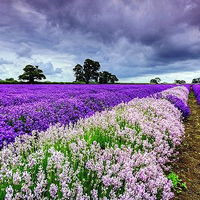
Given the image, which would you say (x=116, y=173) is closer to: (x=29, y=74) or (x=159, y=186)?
(x=159, y=186)

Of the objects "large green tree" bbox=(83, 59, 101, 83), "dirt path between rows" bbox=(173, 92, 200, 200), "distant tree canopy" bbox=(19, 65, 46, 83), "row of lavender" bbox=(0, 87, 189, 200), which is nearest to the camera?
"row of lavender" bbox=(0, 87, 189, 200)

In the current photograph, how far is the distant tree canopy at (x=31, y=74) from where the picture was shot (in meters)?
51.1

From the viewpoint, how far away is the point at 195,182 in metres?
4.14

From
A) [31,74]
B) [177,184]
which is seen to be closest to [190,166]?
[177,184]

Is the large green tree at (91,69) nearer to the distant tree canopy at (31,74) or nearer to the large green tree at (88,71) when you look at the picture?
the large green tree at (88,71)

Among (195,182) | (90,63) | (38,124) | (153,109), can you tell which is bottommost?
(195,182)

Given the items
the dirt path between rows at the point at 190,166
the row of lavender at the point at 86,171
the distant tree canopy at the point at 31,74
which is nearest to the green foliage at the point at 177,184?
the dirt path between rows at the point at 190,166

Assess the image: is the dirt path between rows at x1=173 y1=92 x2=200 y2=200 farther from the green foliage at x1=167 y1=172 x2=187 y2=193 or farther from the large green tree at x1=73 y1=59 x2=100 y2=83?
the large green tree at x1=73 y1=59 x2=100 y2=83

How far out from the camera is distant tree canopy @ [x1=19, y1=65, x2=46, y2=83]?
167ft

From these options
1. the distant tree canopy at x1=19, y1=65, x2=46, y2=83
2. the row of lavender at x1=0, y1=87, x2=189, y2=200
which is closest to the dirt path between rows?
the row of lavender at x1=0, y1=87, x2=189, y2=200

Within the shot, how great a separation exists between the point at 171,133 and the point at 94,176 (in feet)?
8.19

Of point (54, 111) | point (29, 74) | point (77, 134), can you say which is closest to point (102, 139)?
point (77, 134)

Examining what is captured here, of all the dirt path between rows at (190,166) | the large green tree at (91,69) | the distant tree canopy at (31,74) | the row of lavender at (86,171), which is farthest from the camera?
the large green tree at (91,69)

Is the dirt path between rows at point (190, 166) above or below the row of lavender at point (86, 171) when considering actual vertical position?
below
